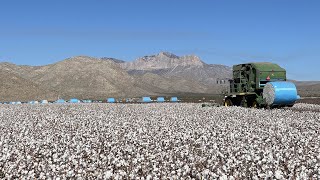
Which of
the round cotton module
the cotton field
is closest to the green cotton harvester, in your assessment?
the round cotton module

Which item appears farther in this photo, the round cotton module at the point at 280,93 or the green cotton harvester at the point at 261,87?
the green cotton harvester at the point at 261,87

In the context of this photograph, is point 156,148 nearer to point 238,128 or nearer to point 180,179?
point 180,179

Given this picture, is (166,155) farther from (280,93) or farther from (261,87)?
(261,87)

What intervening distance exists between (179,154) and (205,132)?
6.22 metres

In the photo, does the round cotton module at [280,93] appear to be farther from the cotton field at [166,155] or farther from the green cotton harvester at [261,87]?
the cotton field at [166,155]

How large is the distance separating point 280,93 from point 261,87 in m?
3.28

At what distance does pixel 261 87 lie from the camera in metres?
40.5

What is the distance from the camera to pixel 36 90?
465 ft

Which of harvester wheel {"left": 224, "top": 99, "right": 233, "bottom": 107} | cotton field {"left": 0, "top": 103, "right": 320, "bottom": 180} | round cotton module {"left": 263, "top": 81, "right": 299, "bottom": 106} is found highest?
round cotton module {"left": 263, "top": 81, "right": 299, "bottom": 106}

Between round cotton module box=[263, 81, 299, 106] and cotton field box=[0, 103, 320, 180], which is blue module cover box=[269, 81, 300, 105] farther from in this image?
cotton field box=[0, 103, 320, 180]

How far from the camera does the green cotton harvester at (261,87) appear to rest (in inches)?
1483

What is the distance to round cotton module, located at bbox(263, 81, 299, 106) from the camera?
123ft

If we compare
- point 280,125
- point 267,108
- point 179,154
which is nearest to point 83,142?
point 179,154

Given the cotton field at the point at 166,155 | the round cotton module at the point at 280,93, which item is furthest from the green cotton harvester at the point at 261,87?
the cotton field at the point at 166,155
